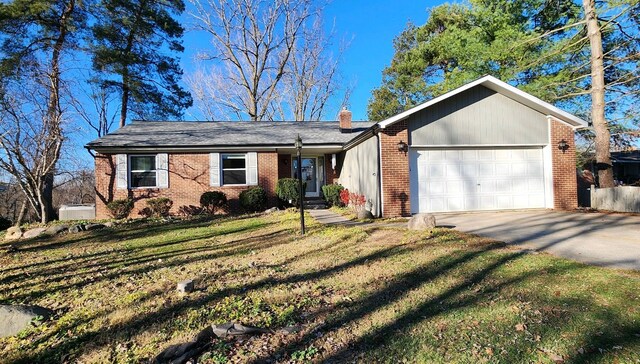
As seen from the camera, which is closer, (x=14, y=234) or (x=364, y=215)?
(x=14, y=234)

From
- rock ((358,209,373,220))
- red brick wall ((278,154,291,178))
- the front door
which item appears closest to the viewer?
rock ((358,209,373,220))

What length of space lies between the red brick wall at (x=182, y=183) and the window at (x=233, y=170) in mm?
284

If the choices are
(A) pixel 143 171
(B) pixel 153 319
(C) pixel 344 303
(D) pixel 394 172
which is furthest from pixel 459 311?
(A) pixel 143 171

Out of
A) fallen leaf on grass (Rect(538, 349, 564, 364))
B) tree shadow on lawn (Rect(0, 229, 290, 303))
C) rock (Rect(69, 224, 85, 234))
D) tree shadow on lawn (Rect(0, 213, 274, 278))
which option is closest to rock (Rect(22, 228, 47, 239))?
tree shadow on lawn (Rect(0, 213, 274, 278))

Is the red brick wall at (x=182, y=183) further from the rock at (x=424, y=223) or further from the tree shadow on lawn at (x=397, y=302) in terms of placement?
the tree shadow on lawn at (x=397, y=302)

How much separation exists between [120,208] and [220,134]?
4.98 m

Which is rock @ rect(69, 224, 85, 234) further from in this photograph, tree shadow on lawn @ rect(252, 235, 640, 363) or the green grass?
tree shadow on lawn @ rect(252, 235, 640, 363)

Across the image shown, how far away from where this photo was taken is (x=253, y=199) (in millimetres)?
13961

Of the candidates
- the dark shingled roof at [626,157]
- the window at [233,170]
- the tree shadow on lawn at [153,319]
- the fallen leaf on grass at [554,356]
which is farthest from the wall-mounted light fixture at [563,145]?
the dark shingled roof at [626,157]

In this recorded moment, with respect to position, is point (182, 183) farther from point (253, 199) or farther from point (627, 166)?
point (627, 166)

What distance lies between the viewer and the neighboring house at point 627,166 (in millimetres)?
22562

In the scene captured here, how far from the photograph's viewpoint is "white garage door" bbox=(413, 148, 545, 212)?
1138cm

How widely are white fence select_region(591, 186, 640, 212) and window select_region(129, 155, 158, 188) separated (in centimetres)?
1555

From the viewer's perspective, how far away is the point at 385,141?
10.9 meters
